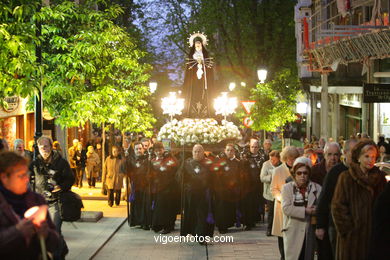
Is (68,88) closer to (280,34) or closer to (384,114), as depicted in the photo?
(384,114)

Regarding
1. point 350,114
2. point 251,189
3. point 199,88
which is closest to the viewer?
point 251,189

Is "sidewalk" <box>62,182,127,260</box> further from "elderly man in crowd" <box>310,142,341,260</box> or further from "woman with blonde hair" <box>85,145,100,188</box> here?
"woman with blonde hair" <box>85,145,100,188</box>

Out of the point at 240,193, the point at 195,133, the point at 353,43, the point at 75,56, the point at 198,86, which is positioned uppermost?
the point at 353,43

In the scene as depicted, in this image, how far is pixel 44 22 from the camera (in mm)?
15875

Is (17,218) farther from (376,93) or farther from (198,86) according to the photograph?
(198,86)

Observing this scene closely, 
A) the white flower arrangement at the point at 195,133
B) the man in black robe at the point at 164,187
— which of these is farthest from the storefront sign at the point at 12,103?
the man in black robe at the point at 164,187

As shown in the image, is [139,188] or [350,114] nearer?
[139,188]

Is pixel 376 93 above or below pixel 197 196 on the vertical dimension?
above

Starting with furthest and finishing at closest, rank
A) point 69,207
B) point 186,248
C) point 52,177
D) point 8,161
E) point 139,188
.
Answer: point 139,188
point 186,248
point 52,177
point 69,207
point 8,161

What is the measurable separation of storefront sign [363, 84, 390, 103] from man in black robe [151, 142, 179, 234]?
5652mm

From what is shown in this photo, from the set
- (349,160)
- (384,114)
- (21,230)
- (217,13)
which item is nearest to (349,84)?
(384,114)

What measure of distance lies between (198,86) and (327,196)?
15593 mm

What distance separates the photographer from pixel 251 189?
15391mm

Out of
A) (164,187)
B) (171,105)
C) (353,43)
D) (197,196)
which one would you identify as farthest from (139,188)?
(171,105)
